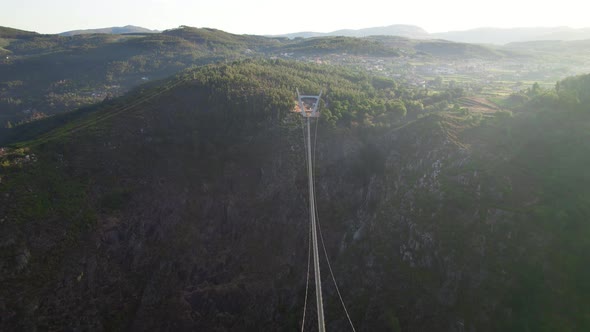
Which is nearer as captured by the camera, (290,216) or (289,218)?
(289,218)

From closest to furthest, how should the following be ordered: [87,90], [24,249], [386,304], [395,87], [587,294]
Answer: [587,294]
[386,304]
[24,249]
[395,87]
[87,90]

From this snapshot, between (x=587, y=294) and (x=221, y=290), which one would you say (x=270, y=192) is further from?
(x=587, y=294)

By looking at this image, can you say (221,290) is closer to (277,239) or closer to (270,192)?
(277,239)

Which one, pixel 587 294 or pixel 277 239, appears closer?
pixel 587 294

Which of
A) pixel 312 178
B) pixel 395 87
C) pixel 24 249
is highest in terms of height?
pixel 395 87

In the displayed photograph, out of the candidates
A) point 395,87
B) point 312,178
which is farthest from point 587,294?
point 395,87

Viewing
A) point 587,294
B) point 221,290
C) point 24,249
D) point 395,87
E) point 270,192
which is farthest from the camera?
point 395,87

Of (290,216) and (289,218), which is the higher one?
(290,216)

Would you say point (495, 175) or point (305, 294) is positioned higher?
point (495, 175)
